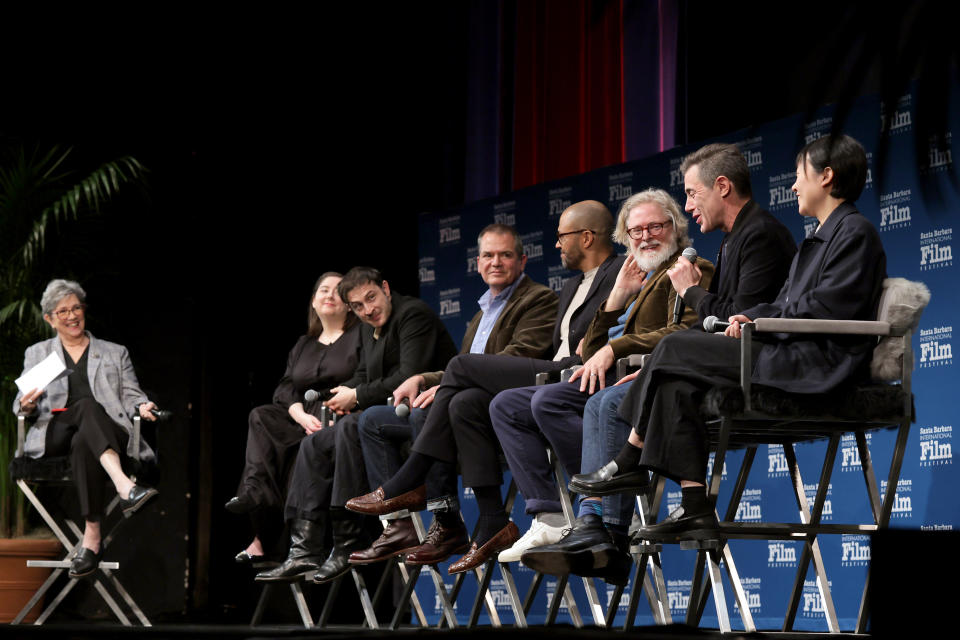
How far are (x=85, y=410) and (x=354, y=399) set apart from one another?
1614 mm

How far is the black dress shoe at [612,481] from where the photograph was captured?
3531 millimetres

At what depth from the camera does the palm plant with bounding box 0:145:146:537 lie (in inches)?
266

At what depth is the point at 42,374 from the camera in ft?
20.4

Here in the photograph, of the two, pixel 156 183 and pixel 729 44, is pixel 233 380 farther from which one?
pixel 729 44

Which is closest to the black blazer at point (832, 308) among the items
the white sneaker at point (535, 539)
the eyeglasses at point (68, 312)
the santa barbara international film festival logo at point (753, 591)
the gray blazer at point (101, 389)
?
the white sneaker at point (535, 539)

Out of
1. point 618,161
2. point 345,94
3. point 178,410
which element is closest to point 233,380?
point 178,410

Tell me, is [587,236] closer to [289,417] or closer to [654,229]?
A: [654,229]

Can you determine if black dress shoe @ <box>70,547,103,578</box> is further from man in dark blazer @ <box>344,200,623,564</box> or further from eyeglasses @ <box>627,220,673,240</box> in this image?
Answer: eyeglasses @ <box>627,220,673,240</box>

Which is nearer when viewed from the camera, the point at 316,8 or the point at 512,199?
the point at 512,199

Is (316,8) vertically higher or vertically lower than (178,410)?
higher

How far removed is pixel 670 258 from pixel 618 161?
2254 mm

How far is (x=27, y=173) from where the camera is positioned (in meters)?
7.00

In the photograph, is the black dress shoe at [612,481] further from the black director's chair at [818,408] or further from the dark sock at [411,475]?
the dark sock at [411,475]

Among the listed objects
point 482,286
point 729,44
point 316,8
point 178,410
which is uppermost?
point 316,8
